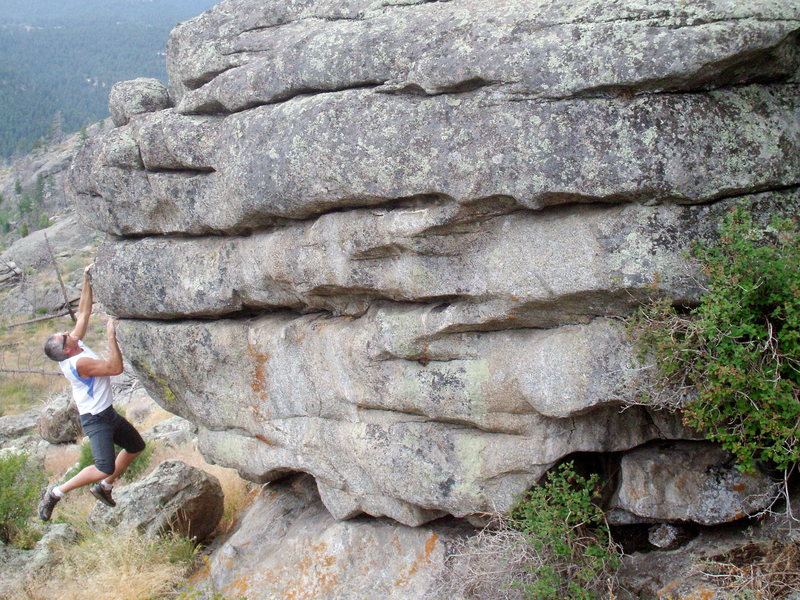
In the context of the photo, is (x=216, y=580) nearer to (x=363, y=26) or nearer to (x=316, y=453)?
(x=316, y=453)

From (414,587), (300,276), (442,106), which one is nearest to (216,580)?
(414,587)

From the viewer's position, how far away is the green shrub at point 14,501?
10531 millimetres

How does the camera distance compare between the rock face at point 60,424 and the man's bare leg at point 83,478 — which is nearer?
the man's bare leg at point 83,478

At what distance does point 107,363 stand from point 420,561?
436cm

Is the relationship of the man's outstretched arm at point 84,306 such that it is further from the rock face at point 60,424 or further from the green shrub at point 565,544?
the rock face at point 60,424

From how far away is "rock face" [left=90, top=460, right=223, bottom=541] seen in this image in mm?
9727

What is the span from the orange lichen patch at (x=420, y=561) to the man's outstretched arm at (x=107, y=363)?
13.5ft

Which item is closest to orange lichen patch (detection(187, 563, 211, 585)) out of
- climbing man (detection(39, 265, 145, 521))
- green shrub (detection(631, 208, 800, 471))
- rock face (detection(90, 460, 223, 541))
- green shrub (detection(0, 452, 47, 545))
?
rock face (detection(90, 460, 223, 541))

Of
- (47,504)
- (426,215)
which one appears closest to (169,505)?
(47,504)

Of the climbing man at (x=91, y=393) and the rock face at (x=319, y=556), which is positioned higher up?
the climbing man at (x=91, y=393)

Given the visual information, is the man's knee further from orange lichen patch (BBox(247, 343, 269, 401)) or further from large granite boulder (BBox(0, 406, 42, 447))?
large granite boulder (BBox(0, 406, 42, 447))

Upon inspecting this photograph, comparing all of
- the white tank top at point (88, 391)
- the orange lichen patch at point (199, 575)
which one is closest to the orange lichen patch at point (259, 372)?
the white tank top at point (88, 391)

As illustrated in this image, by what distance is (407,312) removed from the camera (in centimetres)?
702

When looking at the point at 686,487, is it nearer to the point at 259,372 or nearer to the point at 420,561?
the point at 420,561
